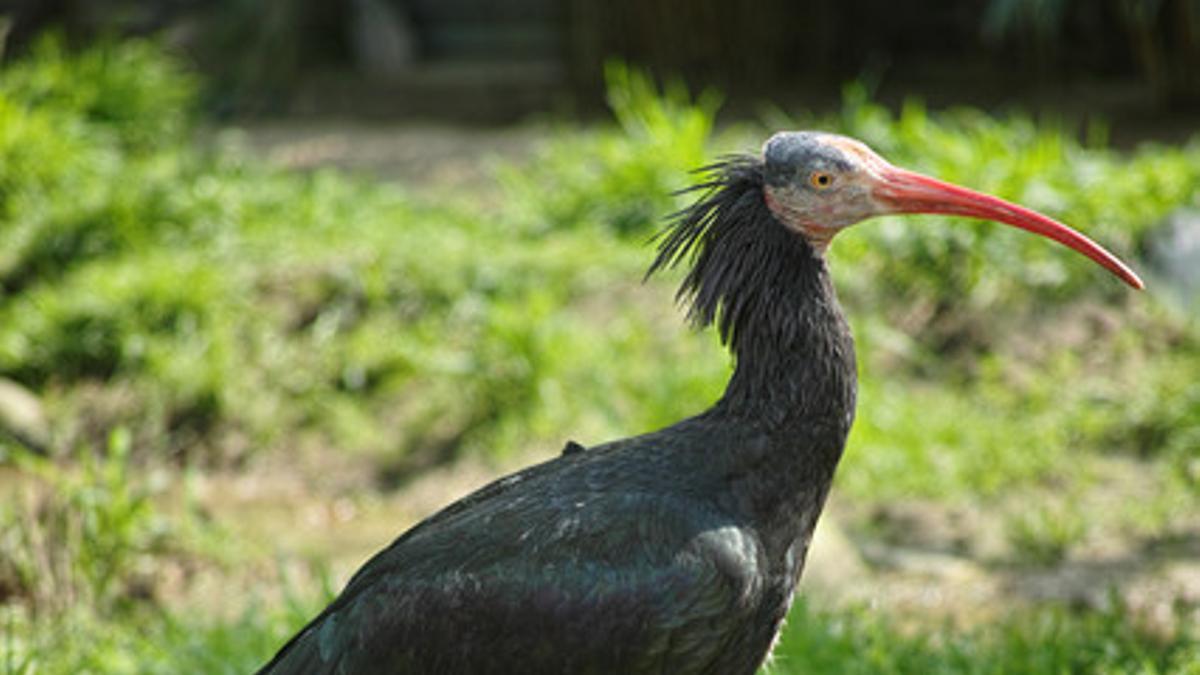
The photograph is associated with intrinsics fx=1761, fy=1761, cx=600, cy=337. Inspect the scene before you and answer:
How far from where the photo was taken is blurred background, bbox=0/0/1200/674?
5680mm

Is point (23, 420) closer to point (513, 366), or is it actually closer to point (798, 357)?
point (513, 366)

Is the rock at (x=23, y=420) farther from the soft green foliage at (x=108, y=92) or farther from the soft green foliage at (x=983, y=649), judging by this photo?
the soft green foliage at (x=983, y=649)

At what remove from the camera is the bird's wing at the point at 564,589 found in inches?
125

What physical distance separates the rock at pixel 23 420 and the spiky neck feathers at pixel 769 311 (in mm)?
4733

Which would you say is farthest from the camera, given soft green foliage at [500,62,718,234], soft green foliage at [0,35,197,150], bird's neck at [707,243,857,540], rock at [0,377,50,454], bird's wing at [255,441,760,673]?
soft green foliage at [0,35,197,150]

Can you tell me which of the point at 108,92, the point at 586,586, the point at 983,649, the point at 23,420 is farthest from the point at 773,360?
the point at 108,92

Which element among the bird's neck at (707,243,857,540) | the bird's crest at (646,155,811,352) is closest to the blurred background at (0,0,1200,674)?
the bird's neck at (707,243,857,540)

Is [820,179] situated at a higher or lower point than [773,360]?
higher

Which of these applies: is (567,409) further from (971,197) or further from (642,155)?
(971,197)

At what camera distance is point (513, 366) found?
7.32 meters

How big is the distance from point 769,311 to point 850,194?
27cm

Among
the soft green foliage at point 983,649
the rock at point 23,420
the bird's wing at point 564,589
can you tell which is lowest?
the rock at point 23,420

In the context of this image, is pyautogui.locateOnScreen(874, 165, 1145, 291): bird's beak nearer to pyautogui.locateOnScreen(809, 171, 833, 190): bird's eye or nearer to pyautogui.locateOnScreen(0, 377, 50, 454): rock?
pyautogui.locateOnScreen(809, 171, 833, 190): bird's eye

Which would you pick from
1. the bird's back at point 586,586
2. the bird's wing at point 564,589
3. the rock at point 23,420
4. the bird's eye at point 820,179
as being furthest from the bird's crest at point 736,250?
the rock at point 23,420
